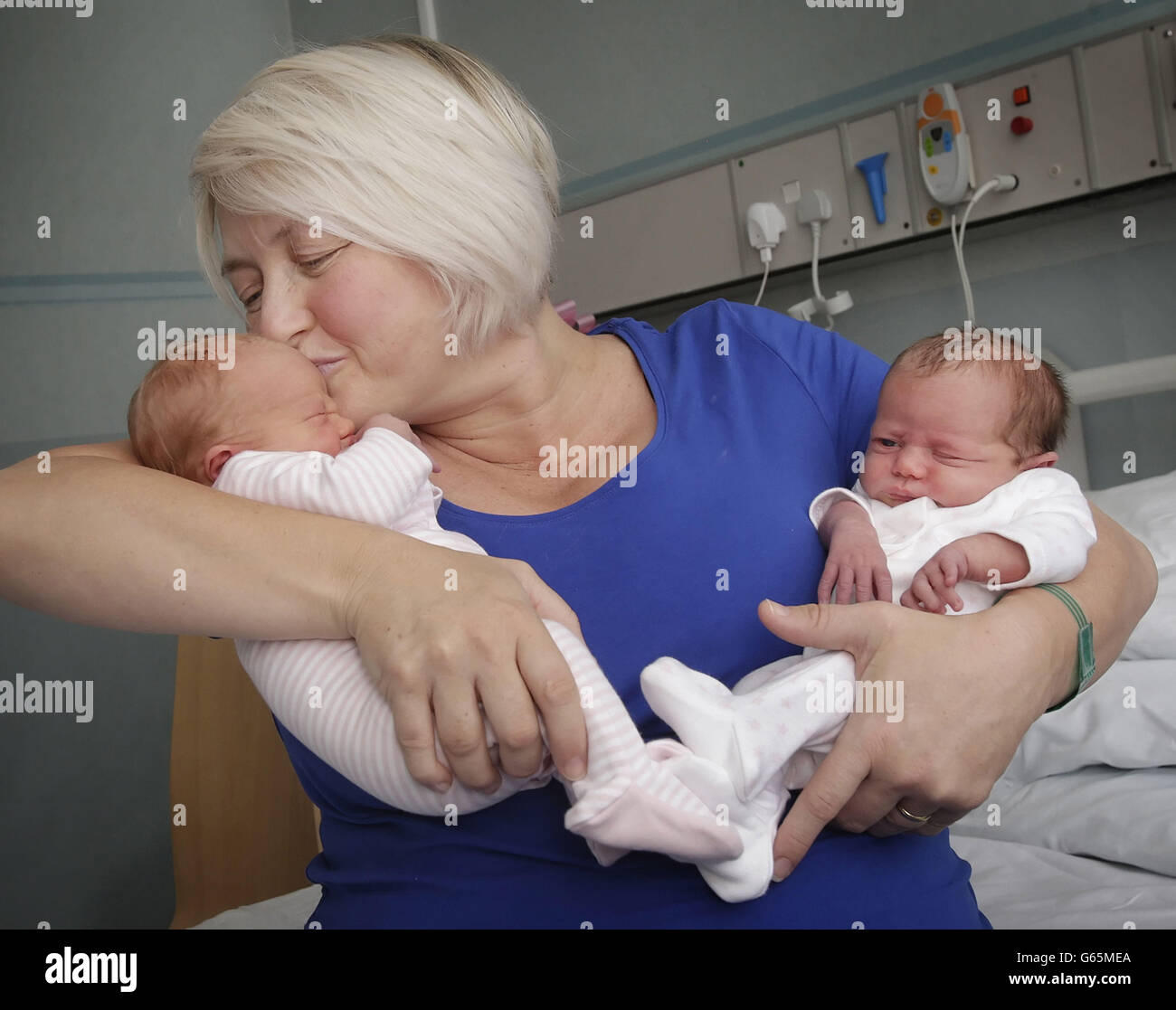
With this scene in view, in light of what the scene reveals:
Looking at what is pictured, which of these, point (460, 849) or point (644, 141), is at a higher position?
point (644, 141)

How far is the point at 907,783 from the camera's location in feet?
2.92

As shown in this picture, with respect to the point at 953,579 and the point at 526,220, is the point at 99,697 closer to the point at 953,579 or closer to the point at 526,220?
the point at 526,220

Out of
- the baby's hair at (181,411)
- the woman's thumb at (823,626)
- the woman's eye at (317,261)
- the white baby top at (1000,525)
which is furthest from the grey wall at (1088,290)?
the baby's hair at (181,411)

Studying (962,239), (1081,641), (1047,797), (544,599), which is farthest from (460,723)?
(962,239)

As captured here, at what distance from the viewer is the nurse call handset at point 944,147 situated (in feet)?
6.82

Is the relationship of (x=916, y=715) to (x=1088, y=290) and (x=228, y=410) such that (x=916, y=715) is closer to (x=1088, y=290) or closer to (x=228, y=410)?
(x=228, y=410)

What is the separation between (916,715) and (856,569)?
17cm

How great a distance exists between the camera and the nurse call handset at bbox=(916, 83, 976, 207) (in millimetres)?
2078

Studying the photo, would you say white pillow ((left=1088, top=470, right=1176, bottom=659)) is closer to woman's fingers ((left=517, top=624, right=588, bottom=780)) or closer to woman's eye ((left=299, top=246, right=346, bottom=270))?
woman's fingers ((left=517, top=624, right=588, bottom=780))

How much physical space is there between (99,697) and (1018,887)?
2.12 m

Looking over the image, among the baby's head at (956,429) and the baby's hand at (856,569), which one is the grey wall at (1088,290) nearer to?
the baby's head at (956,429)
